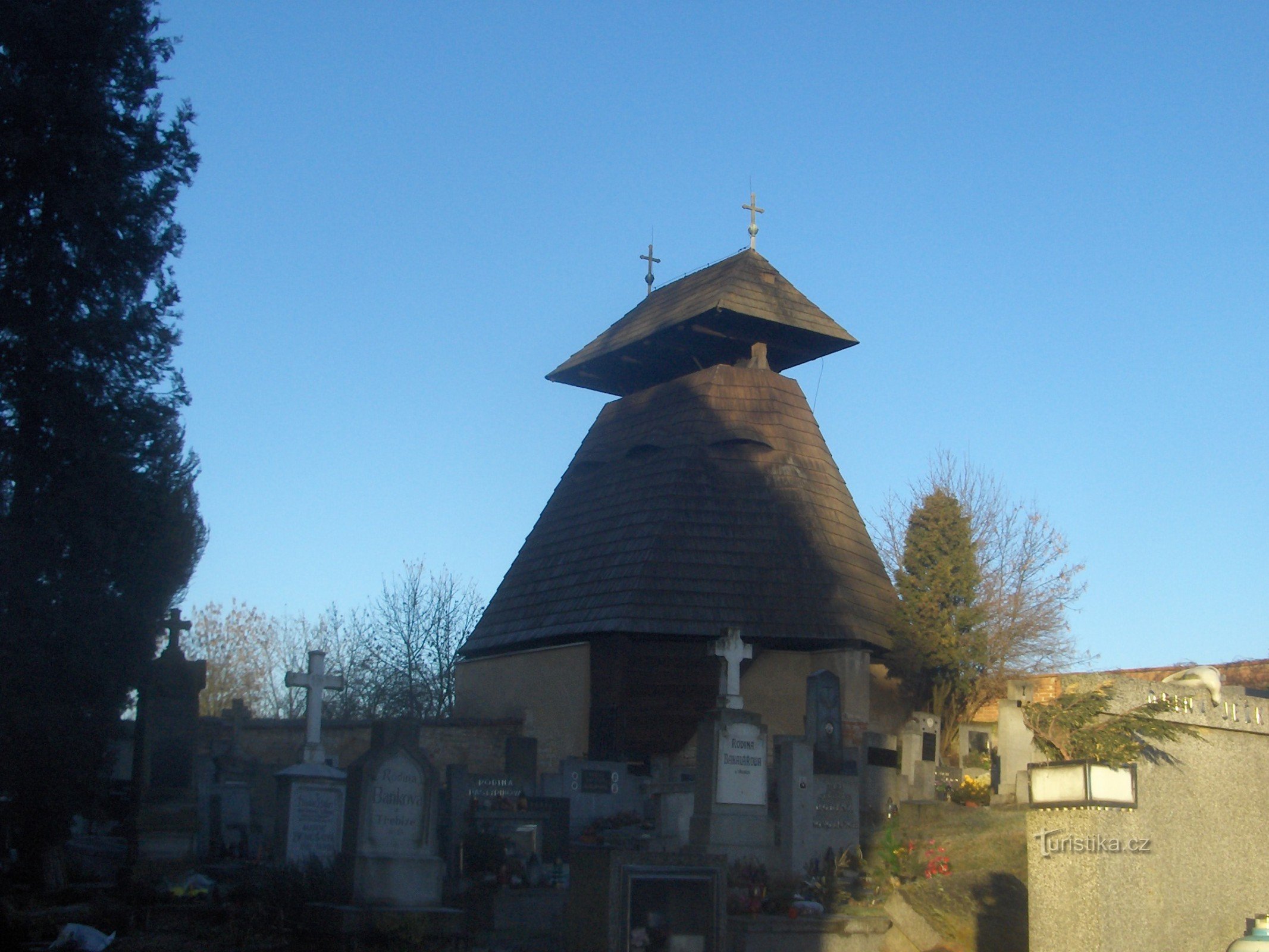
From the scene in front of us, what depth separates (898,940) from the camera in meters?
10.5

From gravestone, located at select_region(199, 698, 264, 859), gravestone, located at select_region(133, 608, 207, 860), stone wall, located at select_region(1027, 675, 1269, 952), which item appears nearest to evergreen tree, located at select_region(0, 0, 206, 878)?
gravestone, located at select_region(133, 608, 207, 860)

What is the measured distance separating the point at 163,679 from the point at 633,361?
41.4 ft

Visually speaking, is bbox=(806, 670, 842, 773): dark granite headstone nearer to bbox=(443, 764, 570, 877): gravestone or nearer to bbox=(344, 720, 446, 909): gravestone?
bbox=(443, 764, 570, 877): gravestone

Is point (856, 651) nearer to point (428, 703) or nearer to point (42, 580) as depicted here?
point (42, 580)

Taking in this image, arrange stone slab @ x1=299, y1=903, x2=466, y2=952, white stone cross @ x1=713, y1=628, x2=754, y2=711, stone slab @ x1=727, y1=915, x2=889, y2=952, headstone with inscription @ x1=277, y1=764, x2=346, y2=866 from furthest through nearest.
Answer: white stone cross @ x1=713, y1=628, x2=754, y2=711 → headstone with inscription @ x1=277, y1=764, x2=346, y2=866 → stone slab @ x1=727, y1=915, x2=889, y2=952 → stone slab @ x1=299, y1=903, x2=466, y2=952

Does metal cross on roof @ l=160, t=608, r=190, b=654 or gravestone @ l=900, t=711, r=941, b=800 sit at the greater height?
metal cross on roof @ l=160, t=608, r=190, b=654

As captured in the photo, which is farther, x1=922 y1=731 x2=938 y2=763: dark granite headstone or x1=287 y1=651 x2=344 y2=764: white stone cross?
x1=922 y1=731 x2=938 y2=763: dark granite headstone

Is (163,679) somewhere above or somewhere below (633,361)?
below

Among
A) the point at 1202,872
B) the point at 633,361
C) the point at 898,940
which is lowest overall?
the point at 898,940

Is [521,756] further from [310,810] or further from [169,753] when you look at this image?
[310,810]

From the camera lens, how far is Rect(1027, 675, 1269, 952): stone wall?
738cm

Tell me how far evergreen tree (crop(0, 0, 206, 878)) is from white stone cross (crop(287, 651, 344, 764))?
6.02ft

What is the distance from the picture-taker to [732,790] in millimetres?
12633

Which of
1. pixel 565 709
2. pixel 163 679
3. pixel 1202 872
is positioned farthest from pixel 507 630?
pixel 1202 872
